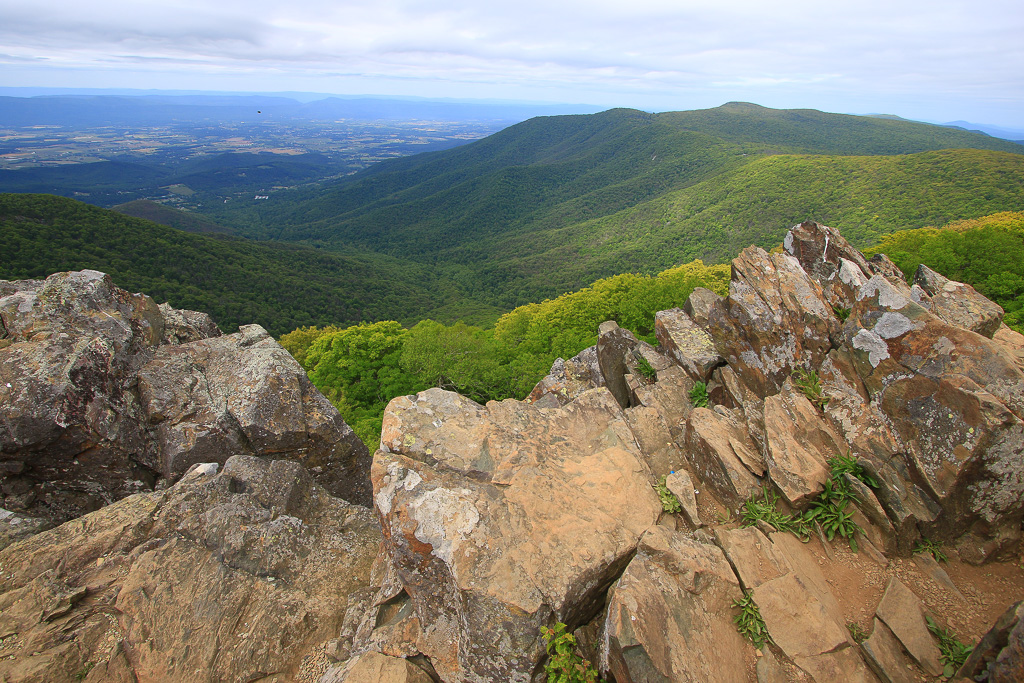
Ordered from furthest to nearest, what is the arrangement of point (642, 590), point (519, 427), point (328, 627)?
point (519, 427)
point (328, 627)
point (642, 590)

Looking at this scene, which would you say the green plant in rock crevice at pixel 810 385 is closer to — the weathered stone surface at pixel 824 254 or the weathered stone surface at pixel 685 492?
the weathered stone surface at pixel 824 254

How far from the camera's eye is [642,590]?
6645mm

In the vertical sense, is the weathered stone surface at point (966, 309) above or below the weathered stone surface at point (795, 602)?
above

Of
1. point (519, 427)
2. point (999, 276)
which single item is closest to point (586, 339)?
point (519, 427)

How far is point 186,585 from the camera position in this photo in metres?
7.92

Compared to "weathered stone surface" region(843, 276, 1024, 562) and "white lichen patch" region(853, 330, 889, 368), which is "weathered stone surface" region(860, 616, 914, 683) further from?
"white lichen patch" region(853, 330, 889, 368)

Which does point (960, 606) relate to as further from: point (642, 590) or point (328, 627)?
point (328, 627)

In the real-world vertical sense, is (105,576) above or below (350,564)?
above

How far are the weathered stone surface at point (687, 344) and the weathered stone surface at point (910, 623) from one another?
792cm

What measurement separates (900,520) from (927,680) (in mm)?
2515

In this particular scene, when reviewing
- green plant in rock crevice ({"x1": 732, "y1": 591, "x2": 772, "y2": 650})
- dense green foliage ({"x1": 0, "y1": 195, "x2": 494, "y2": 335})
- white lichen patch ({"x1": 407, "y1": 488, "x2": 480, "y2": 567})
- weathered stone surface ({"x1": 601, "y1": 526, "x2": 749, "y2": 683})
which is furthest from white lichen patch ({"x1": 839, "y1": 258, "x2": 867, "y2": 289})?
dense green foliage ({"x1": 0, "y1": 195, "x2": 494, "y2": 335})

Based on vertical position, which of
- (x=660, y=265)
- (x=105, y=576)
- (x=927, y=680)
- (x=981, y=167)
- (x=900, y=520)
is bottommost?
(x=660, y=265)

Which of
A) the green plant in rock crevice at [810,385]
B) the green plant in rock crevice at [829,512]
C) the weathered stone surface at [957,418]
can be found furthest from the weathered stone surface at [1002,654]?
the green plant in rock crevice at [810,385]

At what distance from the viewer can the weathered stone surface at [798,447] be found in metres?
8.26
